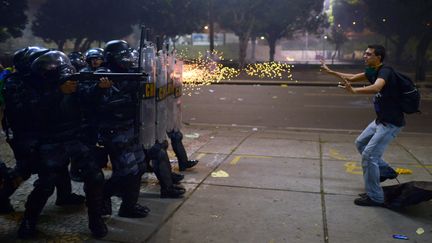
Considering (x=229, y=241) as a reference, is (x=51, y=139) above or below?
above

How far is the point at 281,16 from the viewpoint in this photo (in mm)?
37406

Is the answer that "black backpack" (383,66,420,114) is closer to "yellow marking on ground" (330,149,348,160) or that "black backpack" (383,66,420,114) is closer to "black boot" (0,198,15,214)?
"yellow marking on ground" (330,149,348,160)

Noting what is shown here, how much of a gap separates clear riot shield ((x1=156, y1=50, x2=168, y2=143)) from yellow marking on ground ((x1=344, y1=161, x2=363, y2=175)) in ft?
9.66

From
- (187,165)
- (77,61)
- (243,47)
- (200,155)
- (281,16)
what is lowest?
(200,155)

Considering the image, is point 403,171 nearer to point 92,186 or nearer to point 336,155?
point 336,155

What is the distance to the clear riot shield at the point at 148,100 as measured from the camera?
167 inches

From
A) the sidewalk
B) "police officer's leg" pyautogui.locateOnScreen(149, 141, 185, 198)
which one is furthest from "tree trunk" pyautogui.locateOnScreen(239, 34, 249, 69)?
"police officer's leg" pyautogui.locateOnScreen(149, 141, 185, 198)

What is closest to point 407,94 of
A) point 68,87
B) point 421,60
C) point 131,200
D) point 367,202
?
point 367,202

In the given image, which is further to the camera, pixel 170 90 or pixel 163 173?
pixel 170 90

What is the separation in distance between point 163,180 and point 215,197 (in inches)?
25.6

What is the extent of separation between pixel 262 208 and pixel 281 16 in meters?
34.6

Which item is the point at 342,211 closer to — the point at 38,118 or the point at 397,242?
the point at 397,242

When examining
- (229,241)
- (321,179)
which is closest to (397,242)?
(229,241)

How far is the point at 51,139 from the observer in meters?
3.93
